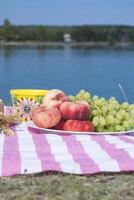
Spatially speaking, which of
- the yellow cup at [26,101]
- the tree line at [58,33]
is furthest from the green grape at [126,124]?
the tree line at [58,33]

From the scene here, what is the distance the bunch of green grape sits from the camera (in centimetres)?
202

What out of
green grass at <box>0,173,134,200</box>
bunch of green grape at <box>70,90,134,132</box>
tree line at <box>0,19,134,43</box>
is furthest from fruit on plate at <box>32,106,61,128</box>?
tree line at <box>0,19,134,43</box>

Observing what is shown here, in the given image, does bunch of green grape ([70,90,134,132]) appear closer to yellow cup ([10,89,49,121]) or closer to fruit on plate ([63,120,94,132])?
fruit on plate ([63,120,94,132])

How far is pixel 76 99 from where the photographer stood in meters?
2.14

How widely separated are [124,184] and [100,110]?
0.65 m

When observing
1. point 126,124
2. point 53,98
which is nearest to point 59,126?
point 53,98

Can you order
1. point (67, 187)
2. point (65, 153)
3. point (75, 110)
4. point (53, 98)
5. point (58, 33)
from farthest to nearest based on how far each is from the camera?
point (58, 33) < point (53, 98) < point (75, 110) < point (65, 153) < point (67, 187)

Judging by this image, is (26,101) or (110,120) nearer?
(110,120)

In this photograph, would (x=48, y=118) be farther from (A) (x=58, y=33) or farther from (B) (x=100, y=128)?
(A) (x=58, y=33)

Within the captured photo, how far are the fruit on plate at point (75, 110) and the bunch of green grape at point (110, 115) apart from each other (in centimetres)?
4

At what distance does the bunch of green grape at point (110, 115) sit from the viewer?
2020 mm

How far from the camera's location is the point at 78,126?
2002mm

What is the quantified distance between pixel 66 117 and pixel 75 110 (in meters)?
0.05

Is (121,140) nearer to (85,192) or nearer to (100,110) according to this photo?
(100,110)
